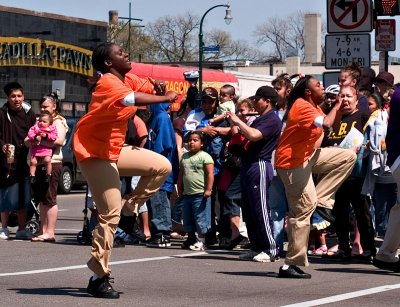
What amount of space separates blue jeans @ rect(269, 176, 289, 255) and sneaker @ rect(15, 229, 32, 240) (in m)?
3.82

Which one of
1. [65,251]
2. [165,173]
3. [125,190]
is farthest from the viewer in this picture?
[125,190]

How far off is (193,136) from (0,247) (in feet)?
8.86

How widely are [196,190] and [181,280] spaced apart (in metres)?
3.50

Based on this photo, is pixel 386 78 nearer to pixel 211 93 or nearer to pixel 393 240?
pixel 211 93

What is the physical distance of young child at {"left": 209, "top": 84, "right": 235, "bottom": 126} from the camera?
1493 cm

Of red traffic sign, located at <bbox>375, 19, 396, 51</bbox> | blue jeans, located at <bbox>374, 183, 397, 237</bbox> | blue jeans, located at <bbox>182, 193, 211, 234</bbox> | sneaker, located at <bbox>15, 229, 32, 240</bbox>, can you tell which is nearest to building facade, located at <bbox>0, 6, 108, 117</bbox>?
red traffic sign, located at <bbox>375, 19, 396, 51</bbox>

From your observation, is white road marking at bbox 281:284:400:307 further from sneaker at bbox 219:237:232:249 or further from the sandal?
sneaker at bbox 219:237:232:249

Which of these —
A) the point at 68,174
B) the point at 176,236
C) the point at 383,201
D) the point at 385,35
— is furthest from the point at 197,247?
the point at 68,174

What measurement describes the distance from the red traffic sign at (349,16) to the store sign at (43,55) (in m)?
28.1

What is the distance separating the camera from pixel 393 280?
11.4 m

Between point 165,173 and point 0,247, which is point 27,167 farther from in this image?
point 165,173

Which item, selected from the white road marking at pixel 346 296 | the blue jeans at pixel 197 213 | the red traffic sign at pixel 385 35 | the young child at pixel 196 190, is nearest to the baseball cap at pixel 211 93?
the young child at pixel 196 190

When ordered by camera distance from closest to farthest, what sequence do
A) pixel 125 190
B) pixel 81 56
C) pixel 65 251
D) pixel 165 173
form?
1. pixel 165 173
2. pixel 65 251
3. pixel 125 190
4. pixel 81 56

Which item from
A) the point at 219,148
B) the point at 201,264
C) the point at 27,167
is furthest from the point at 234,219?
the point at 27,167
